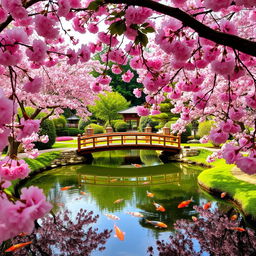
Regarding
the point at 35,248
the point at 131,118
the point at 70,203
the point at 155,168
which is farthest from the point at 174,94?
the point at 131,118

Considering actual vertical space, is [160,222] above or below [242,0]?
below

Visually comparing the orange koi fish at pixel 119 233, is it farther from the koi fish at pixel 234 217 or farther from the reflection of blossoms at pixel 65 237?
the koi fish at pixel 234 217

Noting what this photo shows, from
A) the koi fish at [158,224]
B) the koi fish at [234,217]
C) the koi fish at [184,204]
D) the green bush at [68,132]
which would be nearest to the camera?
the koi fish at [158,224]

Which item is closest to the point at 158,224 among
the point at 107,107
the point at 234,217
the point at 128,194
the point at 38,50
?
the point at 234,217

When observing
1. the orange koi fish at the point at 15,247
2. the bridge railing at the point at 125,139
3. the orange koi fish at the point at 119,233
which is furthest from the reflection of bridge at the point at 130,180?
the orange koi fish at the point at 15,247

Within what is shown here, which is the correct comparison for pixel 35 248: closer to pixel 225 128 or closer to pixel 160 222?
pixel 160 222

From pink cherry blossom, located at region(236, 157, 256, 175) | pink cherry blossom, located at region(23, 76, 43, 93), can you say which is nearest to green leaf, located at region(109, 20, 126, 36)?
pink cherry blossom, located at region(23, 76, 43, 93)

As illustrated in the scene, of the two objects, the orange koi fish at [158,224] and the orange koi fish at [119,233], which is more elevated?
the orange koi fish at [158,224]

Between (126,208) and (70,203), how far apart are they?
5.95 feet

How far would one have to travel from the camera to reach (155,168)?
13.3m

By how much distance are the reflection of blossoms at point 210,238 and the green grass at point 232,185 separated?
1.67 feet

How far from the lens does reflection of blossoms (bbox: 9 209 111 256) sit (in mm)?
5562

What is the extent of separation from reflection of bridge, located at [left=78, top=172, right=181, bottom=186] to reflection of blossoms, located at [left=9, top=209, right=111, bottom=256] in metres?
3.56

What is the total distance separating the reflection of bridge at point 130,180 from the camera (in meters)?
10.7
